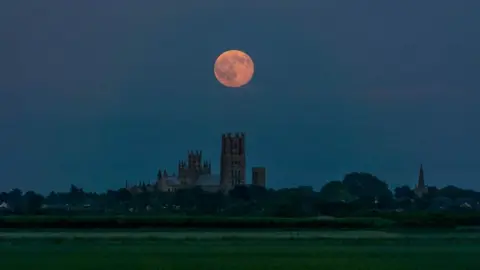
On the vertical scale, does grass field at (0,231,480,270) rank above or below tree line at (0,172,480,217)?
below

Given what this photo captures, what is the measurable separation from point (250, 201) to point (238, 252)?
108 metres

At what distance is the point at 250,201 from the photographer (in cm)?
15625

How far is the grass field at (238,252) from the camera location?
3888 centimetres

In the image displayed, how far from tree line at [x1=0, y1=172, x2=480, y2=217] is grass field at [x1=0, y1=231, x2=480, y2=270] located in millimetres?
58943

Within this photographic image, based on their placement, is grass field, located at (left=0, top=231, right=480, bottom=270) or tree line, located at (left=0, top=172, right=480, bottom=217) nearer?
grass field, located at (left=0, top=231, right=480, bottom=270)

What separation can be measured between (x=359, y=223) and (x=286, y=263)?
4836cm

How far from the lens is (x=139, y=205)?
173 metres

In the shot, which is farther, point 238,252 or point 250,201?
point 250,201

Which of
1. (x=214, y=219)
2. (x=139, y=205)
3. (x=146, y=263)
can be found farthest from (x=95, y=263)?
(x=139, y=205)

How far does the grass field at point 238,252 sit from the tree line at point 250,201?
2321 inches

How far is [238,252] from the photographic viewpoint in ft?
157

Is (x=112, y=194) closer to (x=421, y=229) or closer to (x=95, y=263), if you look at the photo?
(x=421, y=229)

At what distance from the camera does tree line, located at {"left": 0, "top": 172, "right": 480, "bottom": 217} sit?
136 m

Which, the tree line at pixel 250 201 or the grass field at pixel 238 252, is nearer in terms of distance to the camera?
the grass field at pixel 238 252
